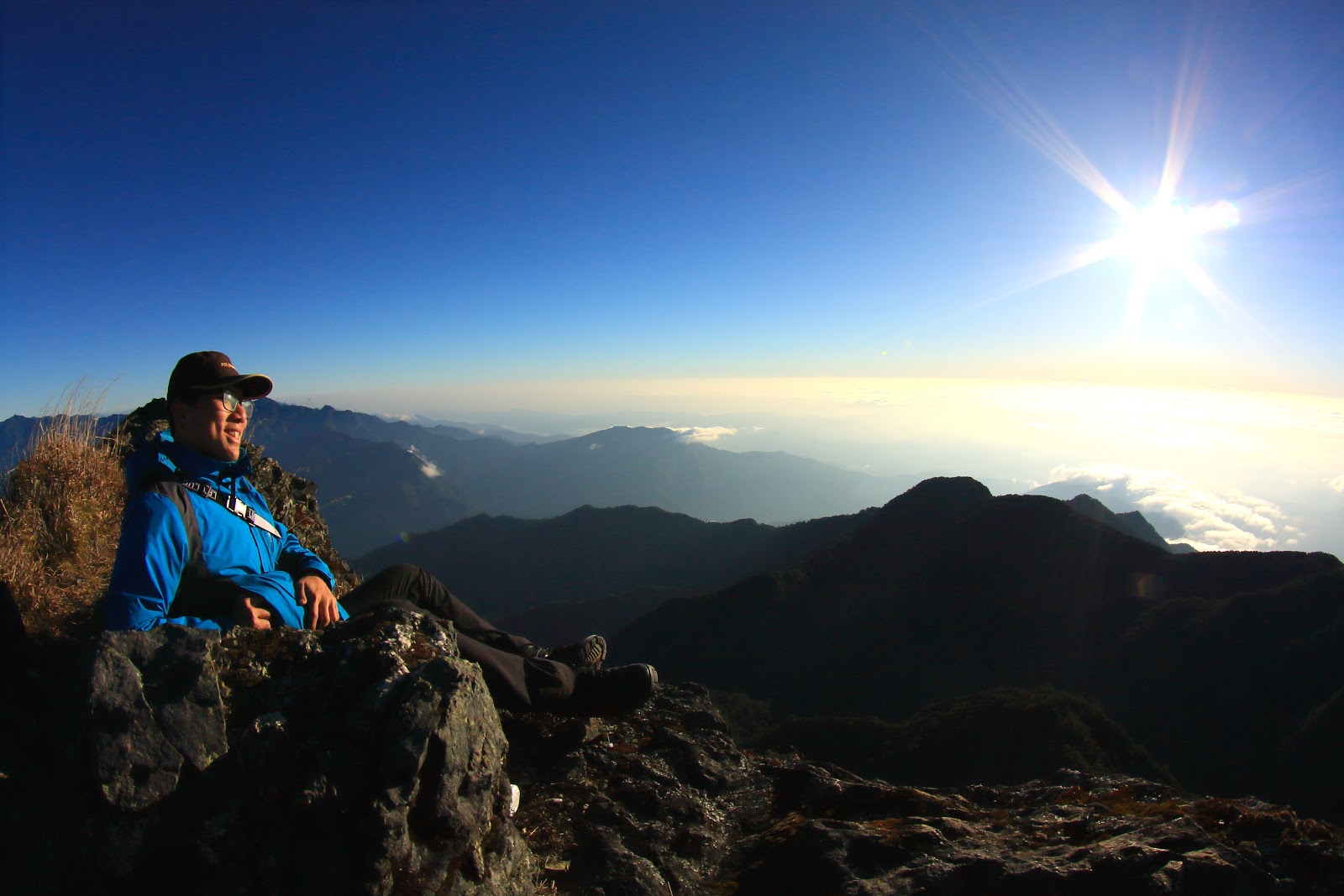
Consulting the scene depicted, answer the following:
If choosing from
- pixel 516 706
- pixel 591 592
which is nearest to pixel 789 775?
pixel 516 706

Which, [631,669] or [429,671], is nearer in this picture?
[429,671]

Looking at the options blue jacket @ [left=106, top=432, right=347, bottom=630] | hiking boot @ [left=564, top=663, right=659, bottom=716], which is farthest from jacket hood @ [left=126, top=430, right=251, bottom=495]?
hiking boot @ [left=564, top=663, right=659, bottom=716]

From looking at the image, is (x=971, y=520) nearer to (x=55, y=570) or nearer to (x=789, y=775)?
(x=789, y=775)

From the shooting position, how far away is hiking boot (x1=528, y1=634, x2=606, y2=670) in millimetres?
5871

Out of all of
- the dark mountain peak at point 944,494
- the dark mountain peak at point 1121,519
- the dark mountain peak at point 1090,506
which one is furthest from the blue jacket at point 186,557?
the dark mountain peak at point 1090,506

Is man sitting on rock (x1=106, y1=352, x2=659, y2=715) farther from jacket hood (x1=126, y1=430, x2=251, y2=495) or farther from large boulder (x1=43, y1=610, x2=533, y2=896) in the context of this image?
large boulder (x1=43, y1=610, x2=533, y2=896)

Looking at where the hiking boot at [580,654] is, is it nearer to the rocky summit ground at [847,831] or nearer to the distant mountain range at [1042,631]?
the rocky summit ground at [847,831]

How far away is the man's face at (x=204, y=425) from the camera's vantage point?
3695mm

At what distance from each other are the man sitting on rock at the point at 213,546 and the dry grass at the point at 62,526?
2191 mm

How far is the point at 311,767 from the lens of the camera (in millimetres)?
2658

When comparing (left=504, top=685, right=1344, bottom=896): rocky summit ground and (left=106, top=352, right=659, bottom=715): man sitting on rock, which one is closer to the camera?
(left=106, top=352, right=659, bottom=715): man sitting on rock

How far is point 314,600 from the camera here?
390 cm

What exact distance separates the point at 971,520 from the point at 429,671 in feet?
197

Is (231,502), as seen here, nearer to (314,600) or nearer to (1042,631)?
(314,600)
